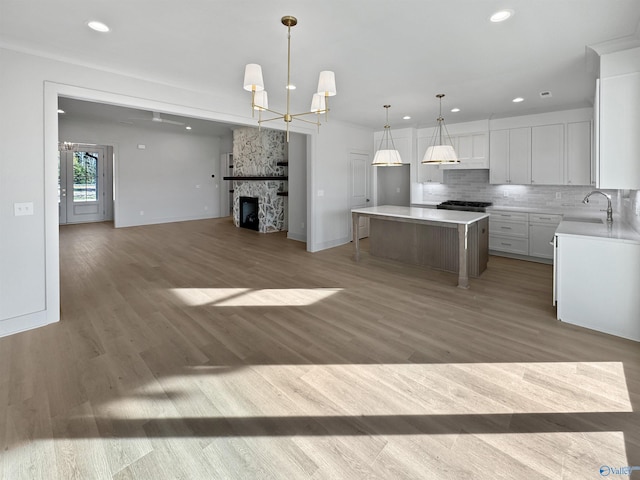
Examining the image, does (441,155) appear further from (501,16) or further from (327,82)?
(327,82)

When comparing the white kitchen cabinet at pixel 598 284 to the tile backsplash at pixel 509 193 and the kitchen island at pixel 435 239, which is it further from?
the tile backsplash at pixel 509 193

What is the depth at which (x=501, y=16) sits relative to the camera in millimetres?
2520

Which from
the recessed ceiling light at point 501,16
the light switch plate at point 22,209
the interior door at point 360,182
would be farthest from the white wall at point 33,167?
the interior door at point 360,182

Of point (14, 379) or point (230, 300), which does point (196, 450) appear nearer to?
point (14, 379)

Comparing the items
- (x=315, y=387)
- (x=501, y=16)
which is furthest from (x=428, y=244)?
(x=315, y=387)

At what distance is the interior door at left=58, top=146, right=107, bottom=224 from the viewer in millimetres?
9812

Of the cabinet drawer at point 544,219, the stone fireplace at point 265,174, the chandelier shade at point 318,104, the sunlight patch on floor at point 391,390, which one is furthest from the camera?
the stone fireplace at point 265,174

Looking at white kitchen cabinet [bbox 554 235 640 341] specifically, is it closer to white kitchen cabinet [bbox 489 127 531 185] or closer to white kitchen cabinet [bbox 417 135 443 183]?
white kitchen cabinet [bbox 489 127 531 185]

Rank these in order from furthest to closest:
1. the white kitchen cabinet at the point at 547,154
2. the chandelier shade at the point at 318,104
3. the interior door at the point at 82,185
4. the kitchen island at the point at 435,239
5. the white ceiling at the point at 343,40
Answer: the interior door at the point at 82,185 → the white kitchen cabinet at the point at 547,154 → the kitchen island at the point at 435,239 → the chandelier shade at the point at 318,104 → the white ceiling at the point at 343,40

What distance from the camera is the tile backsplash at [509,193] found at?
5.55 m

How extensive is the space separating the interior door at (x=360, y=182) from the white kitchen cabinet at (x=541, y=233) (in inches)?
132

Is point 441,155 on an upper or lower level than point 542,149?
lower

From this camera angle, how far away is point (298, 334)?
3.03m

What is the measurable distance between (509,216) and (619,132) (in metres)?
3.12
